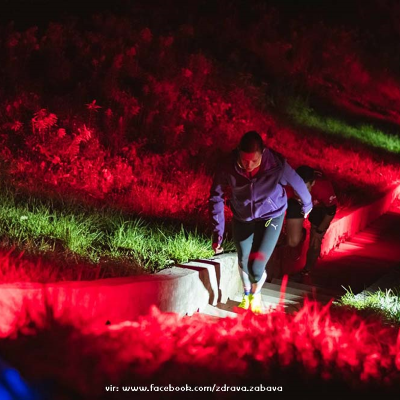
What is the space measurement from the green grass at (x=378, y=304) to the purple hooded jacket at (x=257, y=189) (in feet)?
3.57

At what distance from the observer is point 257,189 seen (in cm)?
543

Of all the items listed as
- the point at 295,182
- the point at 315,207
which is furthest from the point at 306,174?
the point at 295,182

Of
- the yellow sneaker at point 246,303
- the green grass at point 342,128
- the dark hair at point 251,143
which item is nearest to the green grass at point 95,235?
the yellow sneaker at point 246,303

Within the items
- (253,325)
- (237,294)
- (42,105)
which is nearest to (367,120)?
(42,105)

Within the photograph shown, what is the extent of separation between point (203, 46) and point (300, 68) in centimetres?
425

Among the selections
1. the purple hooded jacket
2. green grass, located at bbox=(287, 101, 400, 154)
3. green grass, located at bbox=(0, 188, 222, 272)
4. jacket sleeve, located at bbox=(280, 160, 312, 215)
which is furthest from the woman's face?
green grass, located at bbox=(287, 101, 400, 154)

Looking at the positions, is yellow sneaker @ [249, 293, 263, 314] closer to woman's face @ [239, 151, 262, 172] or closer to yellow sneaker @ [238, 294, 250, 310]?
yellow sneaker @ [238, 294, 250, 310]

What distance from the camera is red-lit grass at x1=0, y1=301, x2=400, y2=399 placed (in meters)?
4.01

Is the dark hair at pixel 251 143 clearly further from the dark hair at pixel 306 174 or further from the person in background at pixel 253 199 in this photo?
the dark hair at pixel 306 174

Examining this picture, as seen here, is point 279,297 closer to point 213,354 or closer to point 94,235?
point 94,235

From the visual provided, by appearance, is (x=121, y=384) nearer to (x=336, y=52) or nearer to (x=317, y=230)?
(x=317, y=230)

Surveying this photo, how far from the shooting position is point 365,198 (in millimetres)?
12398

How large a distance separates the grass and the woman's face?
51.5 inches

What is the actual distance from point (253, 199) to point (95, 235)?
1.81 m
